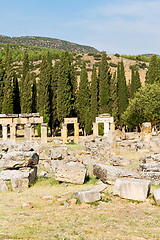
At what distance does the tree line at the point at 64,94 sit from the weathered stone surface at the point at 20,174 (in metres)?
24.7

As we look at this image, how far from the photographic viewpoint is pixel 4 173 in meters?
10.7

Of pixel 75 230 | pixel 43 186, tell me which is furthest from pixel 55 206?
pixel 43 186

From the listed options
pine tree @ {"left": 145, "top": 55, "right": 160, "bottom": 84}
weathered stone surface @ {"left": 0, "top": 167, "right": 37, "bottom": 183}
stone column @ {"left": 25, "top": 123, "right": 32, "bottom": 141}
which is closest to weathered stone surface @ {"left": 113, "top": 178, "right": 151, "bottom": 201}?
weathered stone surface @ {"left": 0, "top": 167, "right": 37, "bottom": 183}

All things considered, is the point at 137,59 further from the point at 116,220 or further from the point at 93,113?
the point at 116,220

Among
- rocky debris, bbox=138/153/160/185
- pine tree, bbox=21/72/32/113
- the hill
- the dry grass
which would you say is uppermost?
the hill

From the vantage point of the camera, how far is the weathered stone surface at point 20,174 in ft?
33.1

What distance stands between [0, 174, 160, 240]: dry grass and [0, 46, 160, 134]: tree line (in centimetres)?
2811

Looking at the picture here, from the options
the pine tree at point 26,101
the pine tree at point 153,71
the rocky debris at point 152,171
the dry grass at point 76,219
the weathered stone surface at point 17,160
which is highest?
the pine tree at point 153,71

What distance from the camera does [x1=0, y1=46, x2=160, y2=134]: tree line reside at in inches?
1438

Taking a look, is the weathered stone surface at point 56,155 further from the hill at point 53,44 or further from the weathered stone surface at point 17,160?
the hill at point 53,44

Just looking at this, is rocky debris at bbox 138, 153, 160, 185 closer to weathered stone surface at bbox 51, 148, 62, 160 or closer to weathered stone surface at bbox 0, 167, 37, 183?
weathered stone surface at bbox 0, 167, 37, 183

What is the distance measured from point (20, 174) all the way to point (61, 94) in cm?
2669

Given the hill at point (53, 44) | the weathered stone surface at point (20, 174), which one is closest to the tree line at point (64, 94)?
the weathered stone surface at point (20, 174)

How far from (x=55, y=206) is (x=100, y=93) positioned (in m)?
34.4
